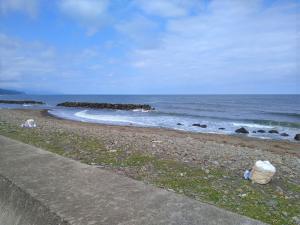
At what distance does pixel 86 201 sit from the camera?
2.01 meters

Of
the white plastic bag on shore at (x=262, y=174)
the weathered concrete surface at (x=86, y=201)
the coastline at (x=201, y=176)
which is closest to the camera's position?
the weathered concrete surface at (x=86, y=201)

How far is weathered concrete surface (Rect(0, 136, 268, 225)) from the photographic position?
1805mm

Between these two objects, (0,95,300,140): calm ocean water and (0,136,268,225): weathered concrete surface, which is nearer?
(0,136,268,225): weathered concrete surface

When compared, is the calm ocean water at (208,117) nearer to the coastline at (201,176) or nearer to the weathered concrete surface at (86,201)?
the coastline at (201,176)

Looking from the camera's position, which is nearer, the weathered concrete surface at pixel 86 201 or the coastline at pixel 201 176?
the weathered concrete surface at pixel 86 201

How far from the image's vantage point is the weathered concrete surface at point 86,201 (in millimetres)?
1805

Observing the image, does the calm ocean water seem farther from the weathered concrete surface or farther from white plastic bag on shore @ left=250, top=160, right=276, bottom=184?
the weathered concrete surface

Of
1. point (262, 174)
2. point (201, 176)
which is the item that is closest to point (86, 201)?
point (201, 176)

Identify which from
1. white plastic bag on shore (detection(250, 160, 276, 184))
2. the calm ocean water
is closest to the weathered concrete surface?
white plastic bag on shore (detection(250, 160, 276, 184))

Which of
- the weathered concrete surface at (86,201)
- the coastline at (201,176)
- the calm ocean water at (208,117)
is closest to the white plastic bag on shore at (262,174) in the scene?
the coastline at (201,176)

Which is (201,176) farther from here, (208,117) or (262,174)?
(208,117)

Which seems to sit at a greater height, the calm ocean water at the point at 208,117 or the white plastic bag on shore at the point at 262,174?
the white plastic bag on shore at the point at 262,174

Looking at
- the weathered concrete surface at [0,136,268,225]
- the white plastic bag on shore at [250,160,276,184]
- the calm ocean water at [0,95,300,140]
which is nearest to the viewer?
the weathered concrete surface at [0,136,268,225]

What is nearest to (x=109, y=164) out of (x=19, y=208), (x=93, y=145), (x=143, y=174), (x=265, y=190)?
(x=143, y=174)
